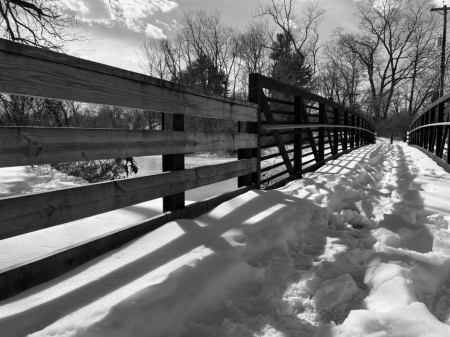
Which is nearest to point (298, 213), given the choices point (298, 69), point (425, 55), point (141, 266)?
point (141, 266)

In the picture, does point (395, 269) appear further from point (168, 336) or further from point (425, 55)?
point (425, 55)

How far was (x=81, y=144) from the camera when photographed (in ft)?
5.52

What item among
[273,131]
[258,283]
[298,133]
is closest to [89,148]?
[258,283]

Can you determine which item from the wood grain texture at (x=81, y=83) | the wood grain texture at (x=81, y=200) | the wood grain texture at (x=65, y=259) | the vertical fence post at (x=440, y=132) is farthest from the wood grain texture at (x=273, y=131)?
the vertical fence post at (x=440, y=132)

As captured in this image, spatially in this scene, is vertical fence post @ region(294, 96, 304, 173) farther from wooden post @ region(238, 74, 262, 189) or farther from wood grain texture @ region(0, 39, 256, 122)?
wood grain texture @ region(0, 39, 256, 122)

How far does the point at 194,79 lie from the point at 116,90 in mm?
24942

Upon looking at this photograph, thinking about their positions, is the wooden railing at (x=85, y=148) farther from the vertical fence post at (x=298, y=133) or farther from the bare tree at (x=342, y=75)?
the bare tree at (x=342, y=75)

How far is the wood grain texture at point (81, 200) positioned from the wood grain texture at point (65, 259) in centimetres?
15

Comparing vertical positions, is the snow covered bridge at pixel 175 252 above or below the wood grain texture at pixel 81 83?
below

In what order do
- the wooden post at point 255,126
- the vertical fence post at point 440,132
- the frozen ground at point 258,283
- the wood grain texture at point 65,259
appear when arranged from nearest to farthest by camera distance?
1. the frozen ground at point 258,283
2. the wood grain texture at point 65,259
3. the wooden post at point 255,126
4. the vertical fence post at point 440,132

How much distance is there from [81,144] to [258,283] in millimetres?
1203

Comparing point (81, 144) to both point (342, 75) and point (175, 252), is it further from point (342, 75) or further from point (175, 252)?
point (342, 75)

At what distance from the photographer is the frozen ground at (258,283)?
46.6 inches

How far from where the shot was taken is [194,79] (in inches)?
1014
